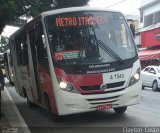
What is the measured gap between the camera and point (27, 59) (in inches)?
538

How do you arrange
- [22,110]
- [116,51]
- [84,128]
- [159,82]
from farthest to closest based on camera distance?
[159,82] < [22,110] < [116,51] < [84,128]

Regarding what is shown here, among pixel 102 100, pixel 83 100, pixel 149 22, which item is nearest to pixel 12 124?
pixel 83 100

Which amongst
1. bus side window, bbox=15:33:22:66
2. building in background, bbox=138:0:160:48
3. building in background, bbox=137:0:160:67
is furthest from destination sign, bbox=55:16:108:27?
building in background, bbox=138:0:160:48

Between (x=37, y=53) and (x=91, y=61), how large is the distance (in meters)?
2.05

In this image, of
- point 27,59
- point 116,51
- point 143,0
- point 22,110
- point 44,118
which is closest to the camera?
point 116,51

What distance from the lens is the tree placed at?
13.0m

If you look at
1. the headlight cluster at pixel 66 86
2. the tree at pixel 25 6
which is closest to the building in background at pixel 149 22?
the tree at pixel 25 6

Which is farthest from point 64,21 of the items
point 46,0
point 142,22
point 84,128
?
point 142,22

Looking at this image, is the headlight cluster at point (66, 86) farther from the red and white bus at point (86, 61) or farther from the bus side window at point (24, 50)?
the bus side window at point (24, 50)

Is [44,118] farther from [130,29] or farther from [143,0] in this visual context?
[143,0]

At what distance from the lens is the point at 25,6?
14609 mm

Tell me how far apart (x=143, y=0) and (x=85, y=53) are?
Answer: 34402mm

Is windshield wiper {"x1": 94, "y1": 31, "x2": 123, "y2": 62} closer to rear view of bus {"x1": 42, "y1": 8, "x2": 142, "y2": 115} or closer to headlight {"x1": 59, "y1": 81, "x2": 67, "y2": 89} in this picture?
rear view of bus {"x1": 42, "y1": 8, "x2": 142, "y2": 115}

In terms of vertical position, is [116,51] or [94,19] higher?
[94,19]
